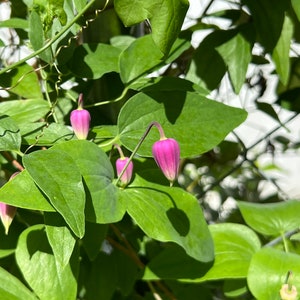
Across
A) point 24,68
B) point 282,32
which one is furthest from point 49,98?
point 282,32

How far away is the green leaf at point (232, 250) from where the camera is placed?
0.64 metres

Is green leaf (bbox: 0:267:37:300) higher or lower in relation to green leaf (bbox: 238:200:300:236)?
higher

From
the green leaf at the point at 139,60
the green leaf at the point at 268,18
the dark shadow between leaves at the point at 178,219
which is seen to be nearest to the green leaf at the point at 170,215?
the dark shadow between leaves at the point at 178,219

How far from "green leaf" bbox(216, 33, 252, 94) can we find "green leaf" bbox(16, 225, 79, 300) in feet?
0.81

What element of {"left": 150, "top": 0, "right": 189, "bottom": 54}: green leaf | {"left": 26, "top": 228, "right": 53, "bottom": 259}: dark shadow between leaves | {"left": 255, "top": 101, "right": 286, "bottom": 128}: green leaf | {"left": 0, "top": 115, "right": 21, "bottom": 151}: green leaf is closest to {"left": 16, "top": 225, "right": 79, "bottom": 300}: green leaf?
{"left": 26, "top": 228, "right": 53, "bottom": 259}: dark shadow between leaves

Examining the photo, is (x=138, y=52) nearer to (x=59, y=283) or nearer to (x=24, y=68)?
(x=24, y=68)

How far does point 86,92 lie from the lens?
693 mm

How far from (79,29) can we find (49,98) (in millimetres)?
78

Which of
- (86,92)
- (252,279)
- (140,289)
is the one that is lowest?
(140,289)

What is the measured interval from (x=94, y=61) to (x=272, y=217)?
0.25 metres

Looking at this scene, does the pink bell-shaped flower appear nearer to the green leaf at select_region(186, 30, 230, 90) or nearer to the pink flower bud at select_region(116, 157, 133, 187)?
the pink flower bud at select_region(116, 157, 133, 187)

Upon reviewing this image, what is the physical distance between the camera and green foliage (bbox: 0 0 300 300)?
489 millimetres

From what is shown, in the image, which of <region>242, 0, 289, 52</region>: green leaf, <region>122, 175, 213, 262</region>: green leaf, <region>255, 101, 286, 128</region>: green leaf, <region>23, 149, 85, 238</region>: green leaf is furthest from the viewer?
<region>255, 101, 286, 128</region>: green leaf

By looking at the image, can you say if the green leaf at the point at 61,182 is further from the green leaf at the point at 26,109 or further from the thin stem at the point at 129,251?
the thin stem at the point at 129,251
